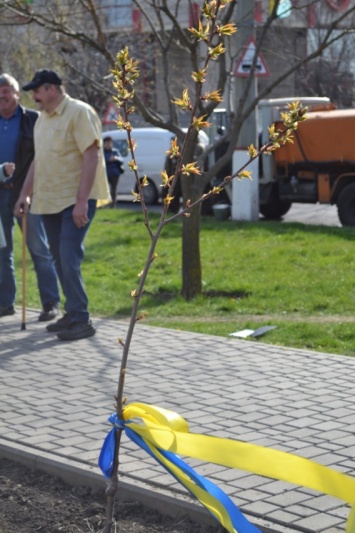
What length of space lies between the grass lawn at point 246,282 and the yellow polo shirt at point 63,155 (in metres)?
1.52

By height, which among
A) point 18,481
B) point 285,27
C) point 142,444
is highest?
point 285,27

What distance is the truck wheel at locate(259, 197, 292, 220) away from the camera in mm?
20656

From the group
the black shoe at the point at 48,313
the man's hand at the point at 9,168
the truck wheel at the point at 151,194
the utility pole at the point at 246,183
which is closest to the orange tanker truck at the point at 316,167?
the utility pole at the point at 246,183

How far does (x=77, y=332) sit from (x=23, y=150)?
6.10 feet

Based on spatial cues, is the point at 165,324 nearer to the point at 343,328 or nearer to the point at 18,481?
the point at 343,328

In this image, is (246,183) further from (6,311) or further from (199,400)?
(199,400)

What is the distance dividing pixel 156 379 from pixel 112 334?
1744mm

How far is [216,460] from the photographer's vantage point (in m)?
3.50

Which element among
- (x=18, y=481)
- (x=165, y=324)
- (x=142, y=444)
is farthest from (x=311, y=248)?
(x=142, y=444)

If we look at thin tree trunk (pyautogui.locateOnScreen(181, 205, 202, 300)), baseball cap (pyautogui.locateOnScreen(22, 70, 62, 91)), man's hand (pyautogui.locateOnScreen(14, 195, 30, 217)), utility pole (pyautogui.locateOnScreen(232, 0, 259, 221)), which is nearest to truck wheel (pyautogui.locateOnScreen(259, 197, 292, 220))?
utility pole (pyautogui.locateOnScreen(232, 0, 259, 221))

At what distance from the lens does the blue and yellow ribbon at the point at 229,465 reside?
3.49 metres

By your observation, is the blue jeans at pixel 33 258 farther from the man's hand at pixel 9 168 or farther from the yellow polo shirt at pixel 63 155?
the yellow polo shirt at pixel 63 155

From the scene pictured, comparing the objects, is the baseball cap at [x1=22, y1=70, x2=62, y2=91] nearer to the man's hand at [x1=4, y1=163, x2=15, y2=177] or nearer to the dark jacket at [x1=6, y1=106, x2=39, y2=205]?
the man's hand at [x1=4, y1=163, x2=15, y2=177]

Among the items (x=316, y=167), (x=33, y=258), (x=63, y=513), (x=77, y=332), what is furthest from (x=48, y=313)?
(x=316, y=167)
